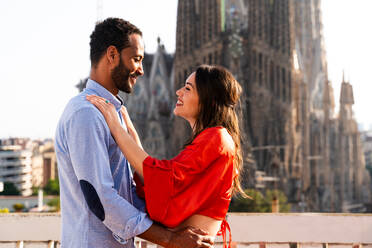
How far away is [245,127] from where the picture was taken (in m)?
34.2

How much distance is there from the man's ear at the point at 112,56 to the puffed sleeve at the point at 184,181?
51 centimetres

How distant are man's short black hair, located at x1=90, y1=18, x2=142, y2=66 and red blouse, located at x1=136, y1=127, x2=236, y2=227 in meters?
0.58

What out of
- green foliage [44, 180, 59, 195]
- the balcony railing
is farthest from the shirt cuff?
green foliage [44, 180, 59, 195]

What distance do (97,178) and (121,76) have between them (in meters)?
0.56

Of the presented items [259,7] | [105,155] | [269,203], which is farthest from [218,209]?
[259,7]

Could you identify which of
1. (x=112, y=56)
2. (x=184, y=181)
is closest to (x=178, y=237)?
(x=184, y=181)

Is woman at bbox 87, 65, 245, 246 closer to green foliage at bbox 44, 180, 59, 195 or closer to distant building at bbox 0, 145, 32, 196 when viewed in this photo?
green foliage at bbox 44, 180, 59, 195

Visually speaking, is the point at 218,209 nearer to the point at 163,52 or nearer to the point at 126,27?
the point at 126,27

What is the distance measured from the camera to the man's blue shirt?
7.41 feet

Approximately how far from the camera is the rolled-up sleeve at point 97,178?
7.39 feet

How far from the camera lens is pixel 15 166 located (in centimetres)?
6475

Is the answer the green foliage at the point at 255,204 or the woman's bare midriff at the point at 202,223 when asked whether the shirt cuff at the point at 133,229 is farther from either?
the green foliage at the point at 255,204

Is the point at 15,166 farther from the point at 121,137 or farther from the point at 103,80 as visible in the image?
the point at 121,137

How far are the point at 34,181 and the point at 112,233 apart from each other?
250 feet
